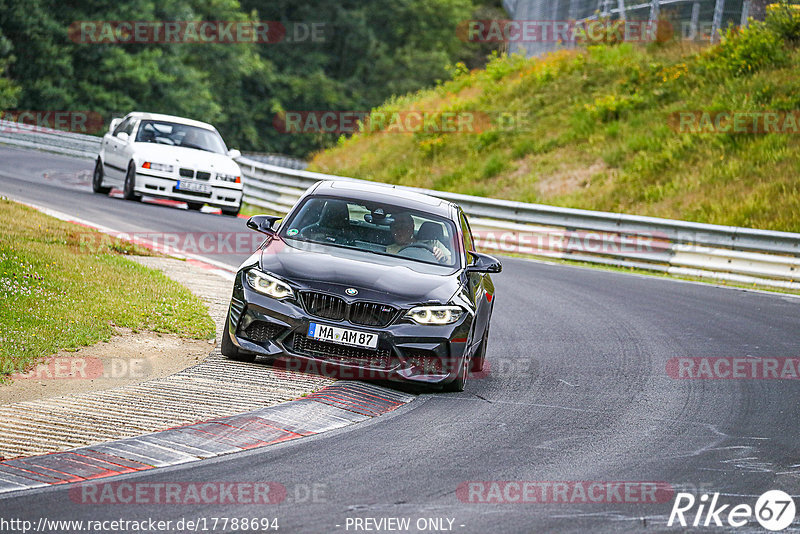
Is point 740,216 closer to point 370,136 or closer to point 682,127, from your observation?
point 682,127

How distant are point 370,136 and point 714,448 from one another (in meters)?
29.7

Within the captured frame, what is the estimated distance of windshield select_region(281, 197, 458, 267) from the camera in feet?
30.8

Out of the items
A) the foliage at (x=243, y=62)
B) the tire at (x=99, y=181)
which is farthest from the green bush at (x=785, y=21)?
the foliage at (x=243, y=62)

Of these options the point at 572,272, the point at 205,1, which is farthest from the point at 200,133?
the point at 205,1

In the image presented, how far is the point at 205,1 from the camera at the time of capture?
187 feet

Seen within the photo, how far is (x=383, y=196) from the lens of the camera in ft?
32.6

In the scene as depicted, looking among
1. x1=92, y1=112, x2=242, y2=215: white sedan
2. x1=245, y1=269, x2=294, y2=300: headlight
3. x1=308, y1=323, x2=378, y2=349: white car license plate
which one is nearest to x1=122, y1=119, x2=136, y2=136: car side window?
x1=92, y1=112, x2=242, y2=215: white sedan

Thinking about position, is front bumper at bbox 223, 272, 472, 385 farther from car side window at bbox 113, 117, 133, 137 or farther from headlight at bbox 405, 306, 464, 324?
car side window at bbox 113, 117, 133, 137

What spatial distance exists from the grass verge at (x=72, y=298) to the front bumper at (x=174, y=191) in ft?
22.1

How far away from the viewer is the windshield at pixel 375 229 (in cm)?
938

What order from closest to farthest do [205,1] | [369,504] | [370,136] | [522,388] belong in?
[369,504] < [522,388] < [370,136] < [205,1]

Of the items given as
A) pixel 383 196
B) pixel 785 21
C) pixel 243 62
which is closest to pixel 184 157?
pixel 383 196

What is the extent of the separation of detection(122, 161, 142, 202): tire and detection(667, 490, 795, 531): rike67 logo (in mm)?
16598

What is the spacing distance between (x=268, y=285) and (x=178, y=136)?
46.6 ft
